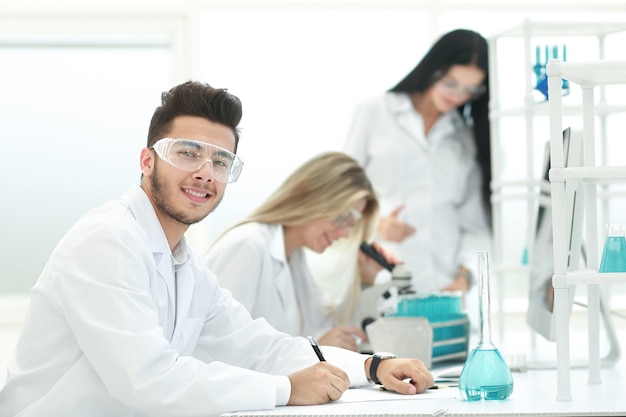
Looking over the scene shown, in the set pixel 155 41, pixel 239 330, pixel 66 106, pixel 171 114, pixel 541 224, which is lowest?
pixel 239 330

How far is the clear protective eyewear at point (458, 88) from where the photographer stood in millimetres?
3934

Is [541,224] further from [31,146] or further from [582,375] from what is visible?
[31,146]

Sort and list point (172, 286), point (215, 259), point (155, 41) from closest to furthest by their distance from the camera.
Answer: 1. point (172, 286)
2. point (215, 259)
3. point (155, 41)

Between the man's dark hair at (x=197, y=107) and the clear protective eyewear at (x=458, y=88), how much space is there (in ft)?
6.48

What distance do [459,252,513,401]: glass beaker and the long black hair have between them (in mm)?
2197

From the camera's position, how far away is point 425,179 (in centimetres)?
425

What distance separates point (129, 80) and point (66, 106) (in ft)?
1.13

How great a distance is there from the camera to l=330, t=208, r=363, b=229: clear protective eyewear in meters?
3.13

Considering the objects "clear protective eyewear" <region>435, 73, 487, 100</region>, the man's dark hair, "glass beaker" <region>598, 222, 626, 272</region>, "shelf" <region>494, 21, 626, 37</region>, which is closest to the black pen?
the man's dark hair

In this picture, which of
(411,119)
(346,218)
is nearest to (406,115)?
(411,119)

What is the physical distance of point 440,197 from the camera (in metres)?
4.25

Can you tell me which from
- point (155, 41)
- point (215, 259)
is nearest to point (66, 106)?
point (155, 41)

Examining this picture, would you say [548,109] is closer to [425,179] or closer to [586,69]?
[586,69]

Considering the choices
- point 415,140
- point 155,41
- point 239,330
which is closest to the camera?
point 239,330
